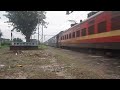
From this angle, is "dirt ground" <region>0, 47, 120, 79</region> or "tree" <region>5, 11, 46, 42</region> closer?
"dirt ground" <region>0, 47, 120, 79</region>

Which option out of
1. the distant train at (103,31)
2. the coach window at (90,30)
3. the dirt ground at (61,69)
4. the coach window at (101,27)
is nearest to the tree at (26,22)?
the distant train at (103,31)

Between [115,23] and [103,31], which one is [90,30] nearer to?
[103,31]

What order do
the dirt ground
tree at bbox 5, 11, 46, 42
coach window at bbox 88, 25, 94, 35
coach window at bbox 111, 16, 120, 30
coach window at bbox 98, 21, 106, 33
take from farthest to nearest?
tree at bbox 5, 11, 46, 42 < coach window at bbox 88, 25, 94, 35 < coach window at bbox 98, 21, 106, 33 < coach window at bbox 111, 16, 120, 30 < the dirt ground

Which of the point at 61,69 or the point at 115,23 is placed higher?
the point at 115,23

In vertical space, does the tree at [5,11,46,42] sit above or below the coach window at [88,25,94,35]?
above

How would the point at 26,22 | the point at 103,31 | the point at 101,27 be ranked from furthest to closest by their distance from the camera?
the point at 26,22
the point at 101,27
the point at 103,31

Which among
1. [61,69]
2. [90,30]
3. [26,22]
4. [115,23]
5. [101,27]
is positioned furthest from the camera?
[26,22]

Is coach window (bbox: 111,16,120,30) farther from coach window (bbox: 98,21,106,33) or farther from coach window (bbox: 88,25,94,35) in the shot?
coach window (bbox: 88,25,94,35)

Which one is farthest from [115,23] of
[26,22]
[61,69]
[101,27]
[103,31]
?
[26,22]

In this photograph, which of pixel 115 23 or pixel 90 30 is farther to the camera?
pixel 90 30

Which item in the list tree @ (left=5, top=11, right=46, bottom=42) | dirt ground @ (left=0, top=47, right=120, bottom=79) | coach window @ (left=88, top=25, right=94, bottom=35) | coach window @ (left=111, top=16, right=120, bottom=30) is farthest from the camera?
tree @ (left=5, top=11, right=46, bottom=42)

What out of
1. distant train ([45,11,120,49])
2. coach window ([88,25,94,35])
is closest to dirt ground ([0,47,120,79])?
distant train ([45,11,120,49])
